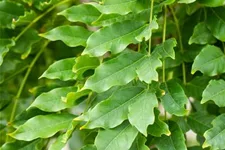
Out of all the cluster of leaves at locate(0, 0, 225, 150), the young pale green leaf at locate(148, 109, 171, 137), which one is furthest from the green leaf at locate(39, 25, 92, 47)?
the young pale green leaf at locate(148, 109, 171, 137)

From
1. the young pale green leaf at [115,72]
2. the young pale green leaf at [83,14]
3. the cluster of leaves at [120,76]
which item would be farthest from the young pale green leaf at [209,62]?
the young pale green leaf at [83,14]

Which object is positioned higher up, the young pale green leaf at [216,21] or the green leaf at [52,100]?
Result: the young pale green leaf at [216,21]

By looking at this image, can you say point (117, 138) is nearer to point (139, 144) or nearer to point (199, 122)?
point (139, 144)

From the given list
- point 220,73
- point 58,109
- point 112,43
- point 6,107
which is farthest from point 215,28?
point 6,107

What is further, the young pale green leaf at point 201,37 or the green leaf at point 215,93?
the young pale green leaf at point 201,37

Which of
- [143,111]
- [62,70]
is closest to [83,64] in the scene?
[62,70]

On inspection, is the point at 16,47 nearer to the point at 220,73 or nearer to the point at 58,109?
the point at 58,109

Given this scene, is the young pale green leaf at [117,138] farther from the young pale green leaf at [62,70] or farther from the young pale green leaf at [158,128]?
the young pale green leaf at [62,70]
